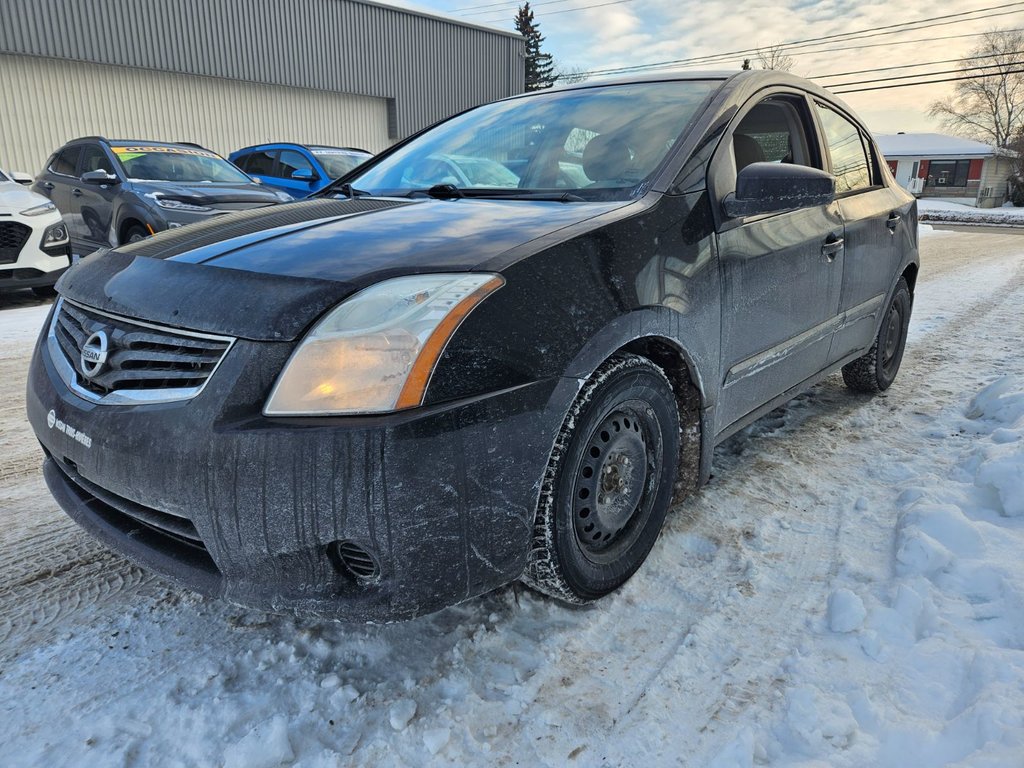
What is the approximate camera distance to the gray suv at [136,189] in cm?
712

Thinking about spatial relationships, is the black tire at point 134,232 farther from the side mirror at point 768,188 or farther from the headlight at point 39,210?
the side mirror at point 768,188

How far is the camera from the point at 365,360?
5.05 ft

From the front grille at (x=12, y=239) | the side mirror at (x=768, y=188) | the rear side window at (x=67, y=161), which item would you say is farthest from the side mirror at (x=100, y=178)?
the side mirror at (x=768, y=188)

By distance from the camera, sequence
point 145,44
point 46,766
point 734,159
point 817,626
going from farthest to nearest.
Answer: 1. point 145,44
2. point 734,159
3. point 817,626
4. point 46,766

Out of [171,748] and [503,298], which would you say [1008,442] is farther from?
[171,748]

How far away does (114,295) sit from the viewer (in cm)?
187

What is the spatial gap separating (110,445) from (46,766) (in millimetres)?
685

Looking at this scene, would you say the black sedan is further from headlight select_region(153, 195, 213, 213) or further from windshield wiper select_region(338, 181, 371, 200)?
headlight select_region(153, 195, 213, 213)

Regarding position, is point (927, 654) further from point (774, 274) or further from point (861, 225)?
point (861, 225)

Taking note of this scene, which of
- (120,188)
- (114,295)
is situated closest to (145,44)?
(120,188)

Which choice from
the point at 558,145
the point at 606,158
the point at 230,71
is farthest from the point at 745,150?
the point at 230,71

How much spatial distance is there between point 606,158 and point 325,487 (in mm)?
1629

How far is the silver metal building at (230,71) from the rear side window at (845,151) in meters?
17.6

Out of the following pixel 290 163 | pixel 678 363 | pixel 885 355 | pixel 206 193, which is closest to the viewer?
pixel 678 363
